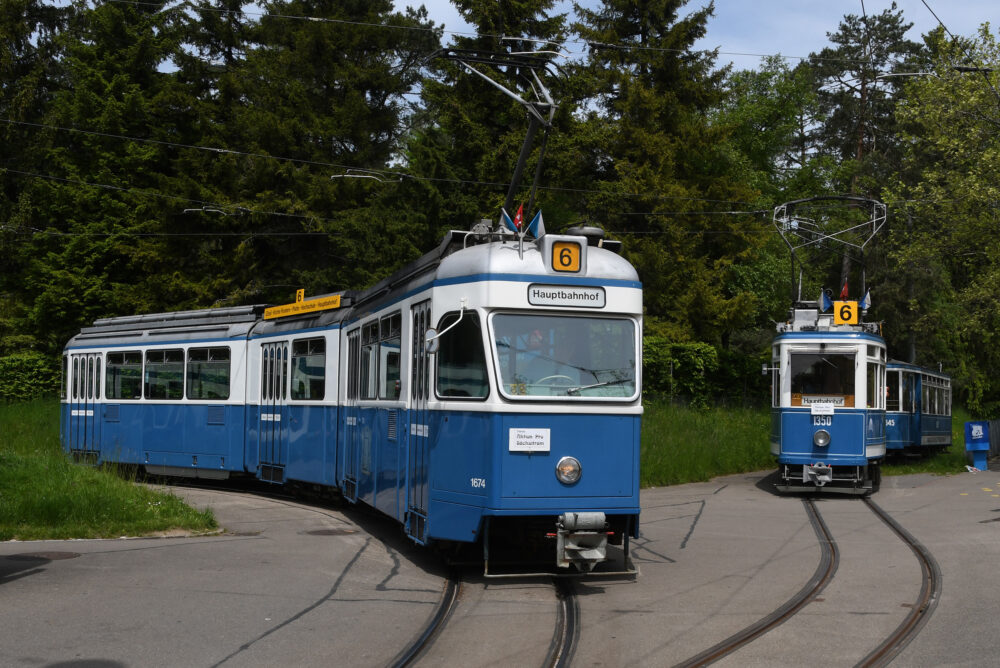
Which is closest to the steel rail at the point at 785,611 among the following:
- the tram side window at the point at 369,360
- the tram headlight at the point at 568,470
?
the tram headlight at the point at 568,470

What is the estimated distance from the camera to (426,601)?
29.8 feet

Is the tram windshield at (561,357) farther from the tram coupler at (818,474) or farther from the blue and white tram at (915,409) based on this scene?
the blue and white tram at (915,409)

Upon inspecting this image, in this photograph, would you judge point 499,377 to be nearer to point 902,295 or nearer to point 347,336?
point 347,336

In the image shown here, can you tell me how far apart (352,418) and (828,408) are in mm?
9677

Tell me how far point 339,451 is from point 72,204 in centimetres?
2894

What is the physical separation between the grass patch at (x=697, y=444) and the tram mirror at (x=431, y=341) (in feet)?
43.1

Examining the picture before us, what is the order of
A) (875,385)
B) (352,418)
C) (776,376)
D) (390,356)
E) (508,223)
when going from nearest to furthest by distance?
1. (508,223)
2. (390,356)
3. (352,418)
4. (875,385)
5. (776,376)

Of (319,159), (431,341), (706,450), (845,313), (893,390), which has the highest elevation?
(319,159)

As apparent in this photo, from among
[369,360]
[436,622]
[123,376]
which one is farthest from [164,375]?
[436,622]

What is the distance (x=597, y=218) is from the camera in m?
38.7

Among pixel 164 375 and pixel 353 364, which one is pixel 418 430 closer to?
pixel 353 364

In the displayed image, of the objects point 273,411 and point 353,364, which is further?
point 273,411

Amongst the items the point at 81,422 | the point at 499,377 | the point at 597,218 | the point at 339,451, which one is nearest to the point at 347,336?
the point at 339,451

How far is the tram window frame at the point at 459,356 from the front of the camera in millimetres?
9703
